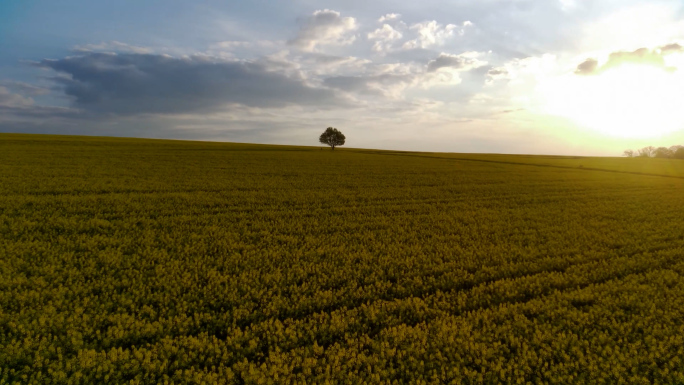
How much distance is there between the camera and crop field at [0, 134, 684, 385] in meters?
5.50

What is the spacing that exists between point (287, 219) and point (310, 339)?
893 cm

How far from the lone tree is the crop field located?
7513cm

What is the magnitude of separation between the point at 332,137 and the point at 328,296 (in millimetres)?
84824

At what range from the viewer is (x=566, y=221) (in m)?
16.3

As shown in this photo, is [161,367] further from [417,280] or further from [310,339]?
[417,280]

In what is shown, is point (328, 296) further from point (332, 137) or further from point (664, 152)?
point (664, 152)

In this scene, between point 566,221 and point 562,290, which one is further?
point 566,221

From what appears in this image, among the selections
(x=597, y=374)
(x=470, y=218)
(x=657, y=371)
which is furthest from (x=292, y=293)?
(x=470, y=218)

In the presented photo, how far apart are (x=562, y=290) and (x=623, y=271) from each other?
2743 millimetres

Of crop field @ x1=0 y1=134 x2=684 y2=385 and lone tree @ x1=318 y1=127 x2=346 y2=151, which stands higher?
lone tree @ x1=318 y1=127 x2=346 y2=151

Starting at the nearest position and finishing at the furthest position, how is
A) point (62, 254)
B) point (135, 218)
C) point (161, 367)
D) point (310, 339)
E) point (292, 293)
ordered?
1. point (161, 367)
2. point (310, 339)
3. point (292, 293)
4. point (62, 254)
5. point (135, 218)

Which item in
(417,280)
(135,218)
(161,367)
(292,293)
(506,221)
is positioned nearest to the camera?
(161,367)

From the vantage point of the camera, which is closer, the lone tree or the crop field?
the crop field

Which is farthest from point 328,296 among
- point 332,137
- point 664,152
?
point 664,152
